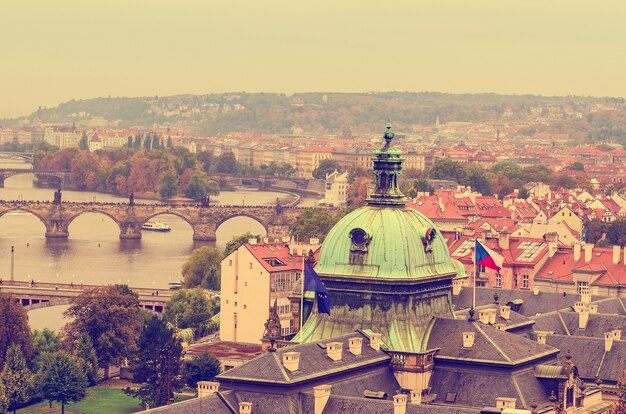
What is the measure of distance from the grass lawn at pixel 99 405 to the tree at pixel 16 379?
43.3 inches

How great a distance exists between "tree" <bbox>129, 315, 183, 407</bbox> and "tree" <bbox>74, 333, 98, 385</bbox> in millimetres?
5148

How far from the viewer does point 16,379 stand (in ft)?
307

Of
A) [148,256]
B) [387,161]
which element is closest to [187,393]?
[387,161]

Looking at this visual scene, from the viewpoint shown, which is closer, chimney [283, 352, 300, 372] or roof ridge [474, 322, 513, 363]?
chimney [283, 352, 300, 372]

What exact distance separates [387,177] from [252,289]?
41904mm

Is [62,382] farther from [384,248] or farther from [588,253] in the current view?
[588,253]

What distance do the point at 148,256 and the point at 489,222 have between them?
41135 millimetres

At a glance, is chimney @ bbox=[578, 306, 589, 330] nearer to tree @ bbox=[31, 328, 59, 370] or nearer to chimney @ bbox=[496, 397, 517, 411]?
chimney @ bbox=[496, 397, 517, 411]

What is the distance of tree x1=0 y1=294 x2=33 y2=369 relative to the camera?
98.5m

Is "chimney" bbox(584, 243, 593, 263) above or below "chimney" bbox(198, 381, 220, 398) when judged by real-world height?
above

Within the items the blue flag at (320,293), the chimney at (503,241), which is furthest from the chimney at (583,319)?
the chimney at (503,241)

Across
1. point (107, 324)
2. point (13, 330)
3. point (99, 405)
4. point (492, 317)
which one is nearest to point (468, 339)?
point (492, 317)

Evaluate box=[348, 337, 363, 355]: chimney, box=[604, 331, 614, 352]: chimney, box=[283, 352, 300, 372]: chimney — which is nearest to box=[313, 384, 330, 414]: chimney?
box=[283, 352, 300, 372]: chimney

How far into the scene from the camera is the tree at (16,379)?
92.8 meters
